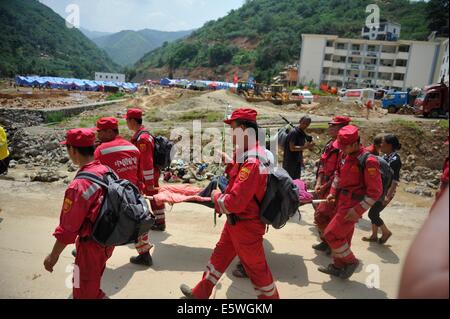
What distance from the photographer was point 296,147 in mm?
6074

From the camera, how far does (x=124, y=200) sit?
2.79 m

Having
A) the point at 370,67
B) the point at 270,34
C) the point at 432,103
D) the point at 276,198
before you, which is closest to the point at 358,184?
the point at 276,198

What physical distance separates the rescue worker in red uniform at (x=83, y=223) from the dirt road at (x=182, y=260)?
103 centimetres

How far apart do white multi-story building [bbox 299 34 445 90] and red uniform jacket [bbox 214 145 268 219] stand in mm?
63000

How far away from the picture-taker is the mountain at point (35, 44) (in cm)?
8512

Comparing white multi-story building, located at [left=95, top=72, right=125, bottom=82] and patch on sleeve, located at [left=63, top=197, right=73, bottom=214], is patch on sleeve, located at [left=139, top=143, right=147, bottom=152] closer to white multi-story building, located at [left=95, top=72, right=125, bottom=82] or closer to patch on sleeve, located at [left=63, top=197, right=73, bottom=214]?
patch on sleeve, located at [left=63, top=197, right=73, bottom=214]

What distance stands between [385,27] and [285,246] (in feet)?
233

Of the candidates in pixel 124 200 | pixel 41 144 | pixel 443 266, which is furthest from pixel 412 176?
pixel 41 144

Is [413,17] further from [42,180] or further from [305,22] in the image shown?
[42,180]

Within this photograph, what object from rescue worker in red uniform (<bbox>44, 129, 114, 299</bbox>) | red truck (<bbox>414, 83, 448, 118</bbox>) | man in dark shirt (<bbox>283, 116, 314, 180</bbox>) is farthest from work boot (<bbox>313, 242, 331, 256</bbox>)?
red truck (<bbox>414, 83, 448, 118</bbox>)

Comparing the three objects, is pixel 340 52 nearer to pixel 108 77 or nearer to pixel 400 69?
pixel 400 69

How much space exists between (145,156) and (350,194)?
2689 mm

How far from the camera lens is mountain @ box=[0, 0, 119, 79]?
85119 millimetres
